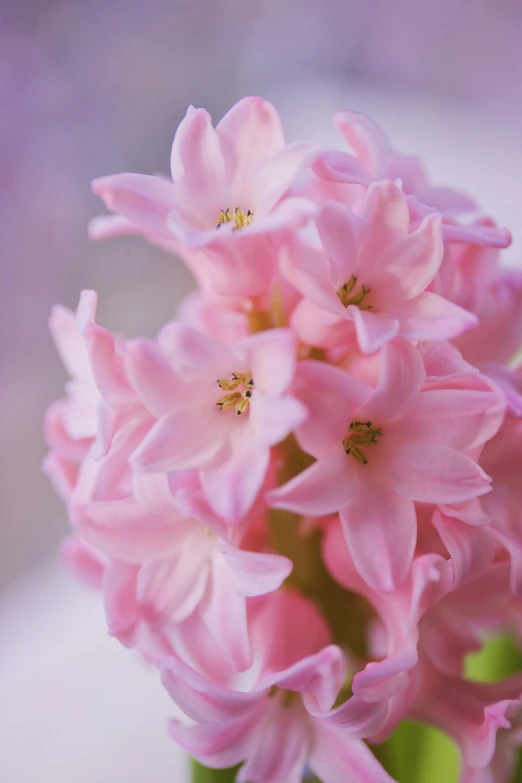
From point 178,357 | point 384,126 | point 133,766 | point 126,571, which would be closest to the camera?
point 178,357

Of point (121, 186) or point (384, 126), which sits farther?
point (384, 126)

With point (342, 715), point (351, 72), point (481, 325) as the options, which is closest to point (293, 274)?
point (481, 325)

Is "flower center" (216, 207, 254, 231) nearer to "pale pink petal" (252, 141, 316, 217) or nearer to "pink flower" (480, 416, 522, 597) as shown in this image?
"pale pink petal" (252, 141, 316, 217)

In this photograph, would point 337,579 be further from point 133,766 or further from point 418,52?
point 418,52

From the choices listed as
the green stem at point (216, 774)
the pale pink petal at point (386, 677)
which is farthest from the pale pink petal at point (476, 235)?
the green stem at point (216, 774)

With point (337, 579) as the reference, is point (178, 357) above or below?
above

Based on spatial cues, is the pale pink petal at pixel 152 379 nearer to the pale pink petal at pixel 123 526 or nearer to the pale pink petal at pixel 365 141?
the pale pink petal at pixel 123 526

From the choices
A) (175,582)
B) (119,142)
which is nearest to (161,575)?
(175,582)

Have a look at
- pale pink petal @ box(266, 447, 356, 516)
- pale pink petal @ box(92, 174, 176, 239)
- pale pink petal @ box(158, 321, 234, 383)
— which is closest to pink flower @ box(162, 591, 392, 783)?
pale pink petal @ box(266, 447, 356, 516)
